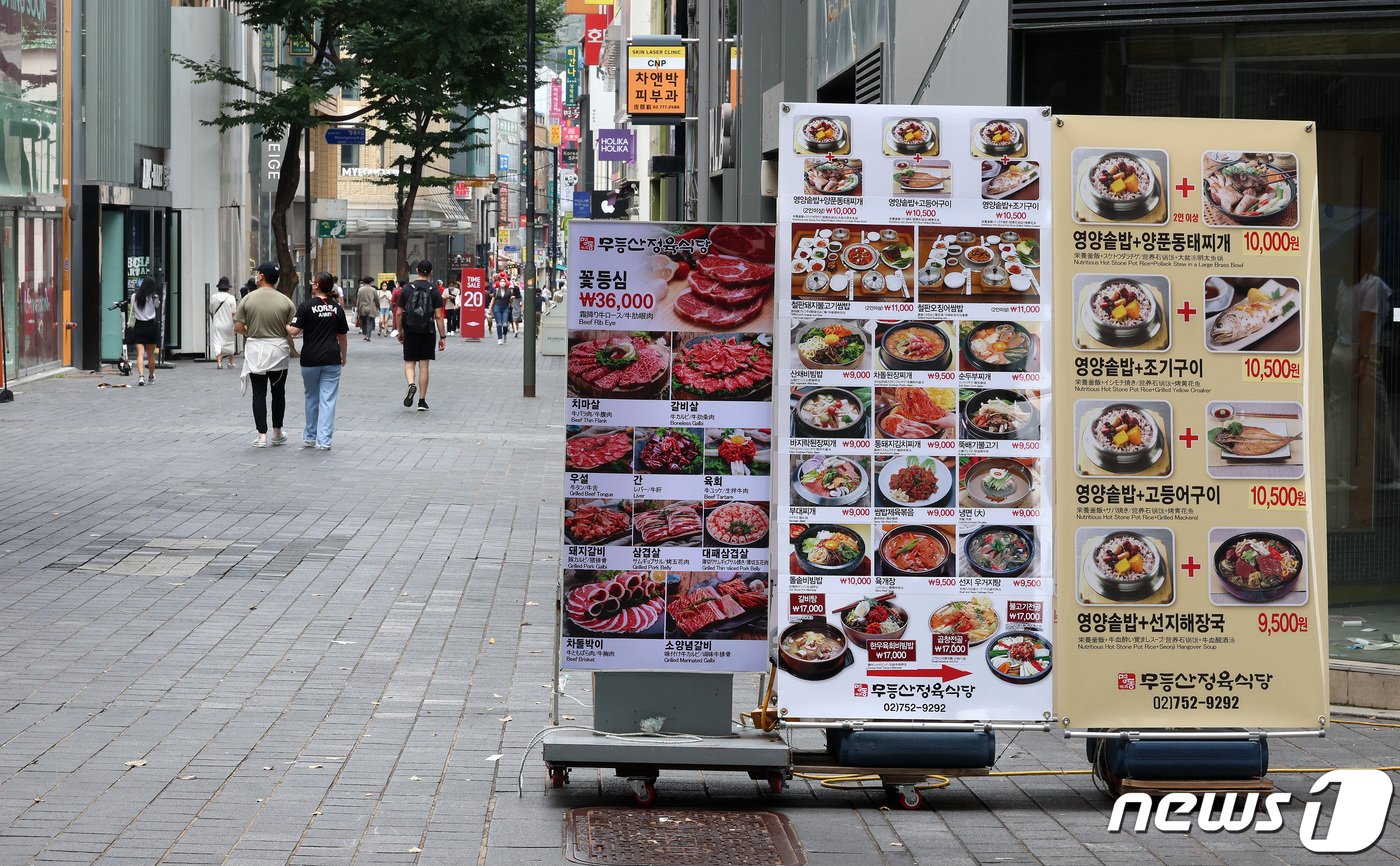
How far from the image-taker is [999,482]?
6.55 metres

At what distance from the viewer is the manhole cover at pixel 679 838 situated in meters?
Answer: 5.85

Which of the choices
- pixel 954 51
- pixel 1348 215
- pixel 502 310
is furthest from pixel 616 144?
pixel 1348 215

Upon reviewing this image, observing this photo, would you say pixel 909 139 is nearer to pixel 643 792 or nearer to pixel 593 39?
pixel 643 792

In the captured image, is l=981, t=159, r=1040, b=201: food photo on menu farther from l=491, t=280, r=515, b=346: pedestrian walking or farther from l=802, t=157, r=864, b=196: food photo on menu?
l=491, t=280, r=515, b=346: pedestrian walking

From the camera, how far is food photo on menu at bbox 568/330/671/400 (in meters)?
6.56

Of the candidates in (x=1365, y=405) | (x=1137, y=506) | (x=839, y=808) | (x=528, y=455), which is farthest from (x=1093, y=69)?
(x=528, y=455)

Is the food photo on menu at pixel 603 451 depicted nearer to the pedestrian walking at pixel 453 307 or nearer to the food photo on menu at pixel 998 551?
the food photo on menu at pixel 998 551

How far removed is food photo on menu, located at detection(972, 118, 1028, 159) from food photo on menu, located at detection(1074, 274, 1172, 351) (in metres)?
0.51

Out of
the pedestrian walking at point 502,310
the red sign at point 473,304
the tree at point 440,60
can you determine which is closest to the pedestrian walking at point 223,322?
the tree at point 440,60

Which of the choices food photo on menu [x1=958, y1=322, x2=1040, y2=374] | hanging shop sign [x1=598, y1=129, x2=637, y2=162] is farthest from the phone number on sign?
hanging shop sign [x1=598, y1=129, x2=637, y2=162]

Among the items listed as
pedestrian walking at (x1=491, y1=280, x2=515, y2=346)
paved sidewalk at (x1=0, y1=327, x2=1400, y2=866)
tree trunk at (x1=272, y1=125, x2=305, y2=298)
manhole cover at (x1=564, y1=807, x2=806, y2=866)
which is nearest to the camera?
manhole cover at (x1=564, y1=807, x2=806, y2=866)

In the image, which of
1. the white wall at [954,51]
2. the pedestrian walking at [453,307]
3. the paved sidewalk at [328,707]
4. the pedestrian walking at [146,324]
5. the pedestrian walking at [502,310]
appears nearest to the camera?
the paved sidewalk at [328,707]

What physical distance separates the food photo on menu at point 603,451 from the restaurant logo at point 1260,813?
2.13 metres

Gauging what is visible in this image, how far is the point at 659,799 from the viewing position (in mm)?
6676
